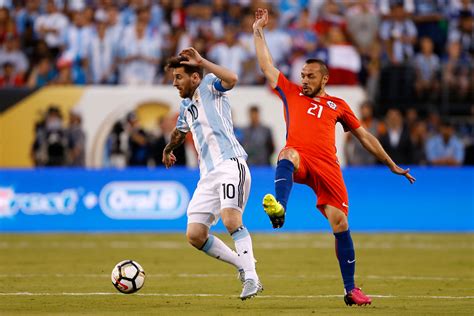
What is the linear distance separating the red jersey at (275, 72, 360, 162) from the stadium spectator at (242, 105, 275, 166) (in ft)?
36.1

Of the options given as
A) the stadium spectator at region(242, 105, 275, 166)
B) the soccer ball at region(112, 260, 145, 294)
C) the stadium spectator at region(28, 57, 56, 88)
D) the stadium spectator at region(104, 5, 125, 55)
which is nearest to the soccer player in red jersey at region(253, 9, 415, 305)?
the soccer ball at region(112, 260, 145, 294)

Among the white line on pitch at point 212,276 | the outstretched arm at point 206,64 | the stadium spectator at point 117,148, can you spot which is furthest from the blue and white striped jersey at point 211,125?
the stadium spectator at point 117,148

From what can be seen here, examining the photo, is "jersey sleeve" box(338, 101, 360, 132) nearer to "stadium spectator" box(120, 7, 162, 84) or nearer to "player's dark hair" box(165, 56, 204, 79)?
"player's dark hair" box(165, 56, 204, 79)

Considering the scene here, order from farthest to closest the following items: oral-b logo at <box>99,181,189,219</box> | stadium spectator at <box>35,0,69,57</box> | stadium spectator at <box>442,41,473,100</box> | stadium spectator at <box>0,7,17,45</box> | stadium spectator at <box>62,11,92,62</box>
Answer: stadium spectator at <box>0,7,17,45</box>
stadium spectator at <box>35,0,69,57</box>
stadium spectator at <box>442,41,473,100</box>
stadium spectator at <box>62,11,92,62</box>
oral-b logo at <box>99,181,189,219</box>

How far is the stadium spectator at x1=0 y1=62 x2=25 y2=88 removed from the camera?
2427 cm

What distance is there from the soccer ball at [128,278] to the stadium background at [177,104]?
24.1 ft

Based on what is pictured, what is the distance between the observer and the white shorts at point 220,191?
1048 cm

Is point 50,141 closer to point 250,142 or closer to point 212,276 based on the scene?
point 250,142

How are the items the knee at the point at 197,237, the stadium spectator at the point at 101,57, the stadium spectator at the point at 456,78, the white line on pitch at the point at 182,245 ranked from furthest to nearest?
the stadium spectator at the point at 456,78 → the stadium spectator at the point at 101,57 → the white line on pitch at the point at 182,245 → the knee at the point at 197,237

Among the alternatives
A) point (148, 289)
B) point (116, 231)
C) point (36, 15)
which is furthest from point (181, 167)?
point (148, 289)

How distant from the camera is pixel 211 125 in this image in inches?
419

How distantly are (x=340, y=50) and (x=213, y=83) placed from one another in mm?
13093

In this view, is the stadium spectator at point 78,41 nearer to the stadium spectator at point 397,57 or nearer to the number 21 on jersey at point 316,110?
the stadium spectator at point 397,57

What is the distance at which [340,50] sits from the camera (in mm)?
23406
